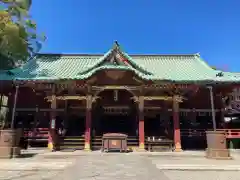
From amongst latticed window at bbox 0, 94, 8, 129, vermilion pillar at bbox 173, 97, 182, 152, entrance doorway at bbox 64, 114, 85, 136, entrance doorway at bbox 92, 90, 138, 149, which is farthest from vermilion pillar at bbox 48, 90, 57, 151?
vermilion pillar at bbox 173, 97, 182, 152

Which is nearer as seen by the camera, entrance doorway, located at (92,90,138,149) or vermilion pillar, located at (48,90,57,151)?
vermilion pillar, located at (48,90,57,151)

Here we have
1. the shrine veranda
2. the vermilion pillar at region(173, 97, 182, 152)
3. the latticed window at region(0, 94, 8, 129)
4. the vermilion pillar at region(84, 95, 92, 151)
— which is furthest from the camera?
the latticed window at region(0, 94, 8, 129)

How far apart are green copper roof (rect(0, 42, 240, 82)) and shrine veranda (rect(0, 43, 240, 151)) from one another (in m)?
0.07

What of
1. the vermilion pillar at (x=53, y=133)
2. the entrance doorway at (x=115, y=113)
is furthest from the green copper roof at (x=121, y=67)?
the entrance doorway at (x=115, y=113)

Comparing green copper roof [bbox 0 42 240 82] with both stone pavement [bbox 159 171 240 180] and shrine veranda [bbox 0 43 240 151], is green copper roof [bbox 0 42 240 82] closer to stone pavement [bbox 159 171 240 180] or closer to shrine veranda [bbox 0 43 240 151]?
shrine veranda [bbox 0 43 240 151]

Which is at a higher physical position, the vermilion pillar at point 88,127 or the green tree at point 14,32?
the green tree at point 14,32

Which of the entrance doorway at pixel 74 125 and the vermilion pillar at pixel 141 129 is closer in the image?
the vermilion pillar at pixel 141 129

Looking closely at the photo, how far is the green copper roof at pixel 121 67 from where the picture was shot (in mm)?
17016

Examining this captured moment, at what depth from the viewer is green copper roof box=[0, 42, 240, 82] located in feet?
55.8

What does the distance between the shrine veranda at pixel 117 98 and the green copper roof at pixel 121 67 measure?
72 mm

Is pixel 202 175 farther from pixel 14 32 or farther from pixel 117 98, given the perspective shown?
pixel 14 32

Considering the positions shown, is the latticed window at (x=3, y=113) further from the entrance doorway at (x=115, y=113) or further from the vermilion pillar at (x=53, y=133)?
the entrance doorway at (x=115, y=113)

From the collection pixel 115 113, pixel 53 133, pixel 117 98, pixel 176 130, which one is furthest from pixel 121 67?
pixel 53 133

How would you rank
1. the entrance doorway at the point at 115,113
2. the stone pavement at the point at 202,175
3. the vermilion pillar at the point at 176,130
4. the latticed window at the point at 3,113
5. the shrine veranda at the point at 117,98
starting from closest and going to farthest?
the stone pavement at the point at 202,175, the vermilion pillar at the point at 176,130, the shrine veranda at the point at 117,98, the entrance doorway at the point at 115,113, the latticed window at the point at 3,113
